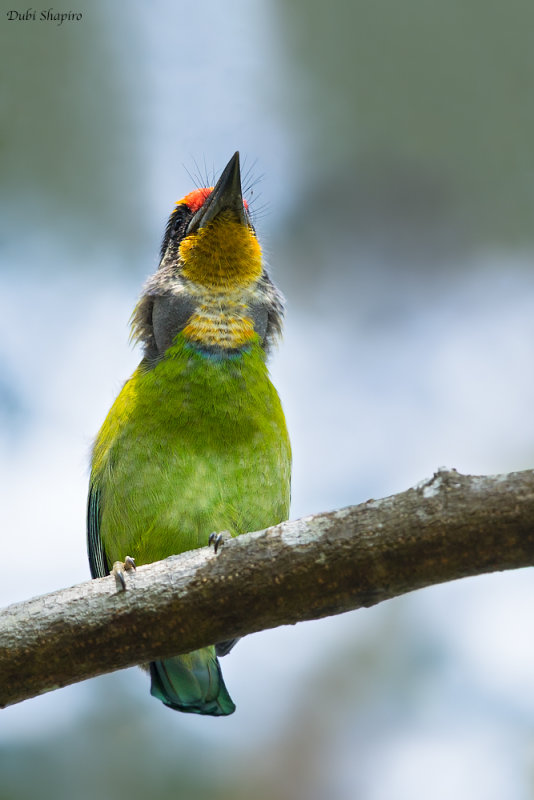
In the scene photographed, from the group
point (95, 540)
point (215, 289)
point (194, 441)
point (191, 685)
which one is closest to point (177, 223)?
point (215, 289)

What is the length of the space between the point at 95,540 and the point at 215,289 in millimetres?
1212

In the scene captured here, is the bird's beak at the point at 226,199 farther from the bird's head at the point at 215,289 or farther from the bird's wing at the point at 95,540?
the bird's wing at the point at 95,540

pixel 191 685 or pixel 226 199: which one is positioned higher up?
pixel 226 199

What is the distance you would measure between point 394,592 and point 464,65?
2.97 meters

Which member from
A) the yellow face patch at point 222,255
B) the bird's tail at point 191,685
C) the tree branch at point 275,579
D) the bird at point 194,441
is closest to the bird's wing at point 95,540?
the bird at point 194,441

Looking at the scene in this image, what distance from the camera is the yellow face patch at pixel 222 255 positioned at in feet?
13.3

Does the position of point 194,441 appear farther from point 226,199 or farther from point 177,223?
point 177,223

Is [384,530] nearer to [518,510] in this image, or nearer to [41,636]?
Answer: [518,510]

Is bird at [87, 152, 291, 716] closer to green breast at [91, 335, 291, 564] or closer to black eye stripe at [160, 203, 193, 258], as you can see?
green breast at [91, 335, 291, 564]

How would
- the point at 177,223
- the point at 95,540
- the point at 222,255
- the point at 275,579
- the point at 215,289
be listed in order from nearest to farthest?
the point at 275,579 < the point at 95,540 < the point at 215,289 < the point at 222,255 < the point at 177,223

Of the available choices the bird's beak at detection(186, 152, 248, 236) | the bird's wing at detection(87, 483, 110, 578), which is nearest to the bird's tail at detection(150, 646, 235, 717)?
the bird's wing at detection(87, 483, 110, 578)

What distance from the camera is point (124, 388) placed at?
3861 mm

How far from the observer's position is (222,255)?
4.12m

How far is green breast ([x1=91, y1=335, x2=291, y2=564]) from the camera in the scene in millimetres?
3430
